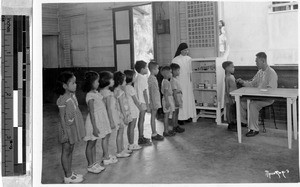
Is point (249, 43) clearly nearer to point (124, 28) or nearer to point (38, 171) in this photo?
point (124, 28)

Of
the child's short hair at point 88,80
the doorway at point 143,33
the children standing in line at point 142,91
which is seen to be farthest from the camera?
the doorway at point 143,33

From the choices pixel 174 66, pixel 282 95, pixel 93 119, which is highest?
pixel 174 66

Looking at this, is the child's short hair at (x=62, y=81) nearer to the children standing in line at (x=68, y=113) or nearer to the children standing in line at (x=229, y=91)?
the children standing in line at (x=68, y=113)

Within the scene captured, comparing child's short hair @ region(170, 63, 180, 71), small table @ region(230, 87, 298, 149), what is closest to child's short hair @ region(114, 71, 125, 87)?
child's short hair @ region(170, 63, 180, 71)

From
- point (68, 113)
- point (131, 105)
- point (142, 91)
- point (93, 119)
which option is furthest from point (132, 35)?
point (68, 113)

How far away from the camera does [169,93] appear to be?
265 centimetres

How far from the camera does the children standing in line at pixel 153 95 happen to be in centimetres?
244

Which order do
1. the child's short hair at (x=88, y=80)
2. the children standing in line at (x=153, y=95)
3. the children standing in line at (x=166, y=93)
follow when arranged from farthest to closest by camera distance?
the children standing in line at (x=166, y=93) → the children standing in line at (x=153, y=95) → the child's short hair at (x=88, y=80)

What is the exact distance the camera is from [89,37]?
8.02ft

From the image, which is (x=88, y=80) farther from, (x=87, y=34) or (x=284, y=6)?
(x=284, y=6)

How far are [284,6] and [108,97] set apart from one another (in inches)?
57.2

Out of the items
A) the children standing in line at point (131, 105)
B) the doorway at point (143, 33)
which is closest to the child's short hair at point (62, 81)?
the children standing in line at point (131, 105)

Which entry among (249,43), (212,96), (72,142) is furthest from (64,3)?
(212,96)

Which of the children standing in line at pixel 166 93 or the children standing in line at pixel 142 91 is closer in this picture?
the children standing in line at pixel 142 91
